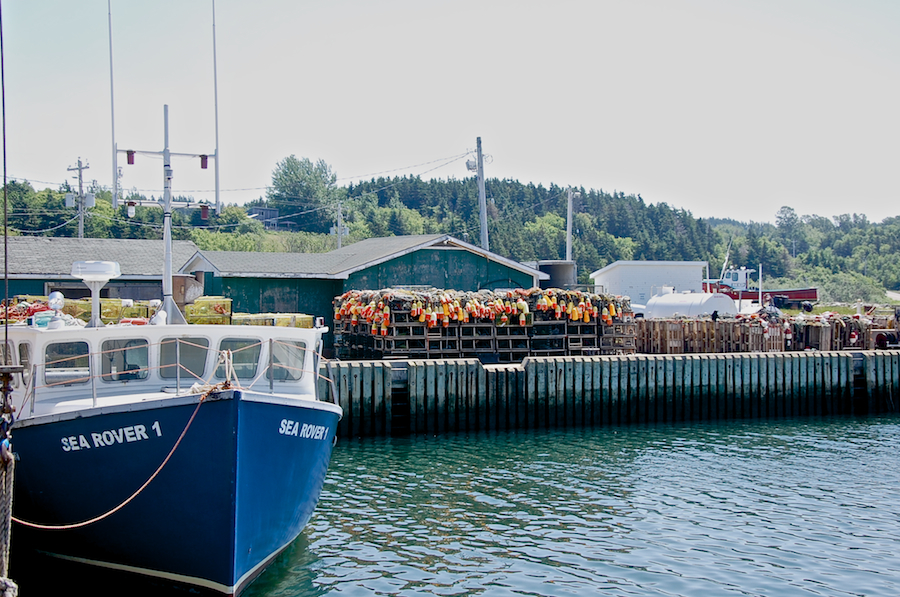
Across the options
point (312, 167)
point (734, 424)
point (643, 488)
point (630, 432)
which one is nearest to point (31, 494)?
point (643, 488)

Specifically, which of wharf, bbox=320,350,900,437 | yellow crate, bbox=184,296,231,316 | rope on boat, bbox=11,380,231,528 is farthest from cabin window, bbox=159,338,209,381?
yellow crate, bbox=184,296,231,316

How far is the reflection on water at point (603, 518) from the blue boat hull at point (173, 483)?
134 centimetres

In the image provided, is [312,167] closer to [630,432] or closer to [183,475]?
[630,432]

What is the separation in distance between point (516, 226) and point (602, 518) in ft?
301

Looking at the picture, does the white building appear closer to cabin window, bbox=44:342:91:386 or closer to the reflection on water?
the reflection on water

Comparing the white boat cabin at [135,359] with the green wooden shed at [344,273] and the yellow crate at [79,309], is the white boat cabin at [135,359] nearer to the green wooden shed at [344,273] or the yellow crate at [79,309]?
the yellow crate at [79,309]

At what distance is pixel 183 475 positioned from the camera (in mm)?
9828

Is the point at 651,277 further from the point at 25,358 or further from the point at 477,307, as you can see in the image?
the point at 25,358

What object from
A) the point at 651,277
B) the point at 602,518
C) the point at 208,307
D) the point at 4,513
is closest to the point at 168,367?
the point at 4,513

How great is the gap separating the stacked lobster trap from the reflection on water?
12.9 feet

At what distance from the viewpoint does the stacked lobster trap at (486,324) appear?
914 inches

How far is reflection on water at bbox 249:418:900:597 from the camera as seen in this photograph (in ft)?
36.7

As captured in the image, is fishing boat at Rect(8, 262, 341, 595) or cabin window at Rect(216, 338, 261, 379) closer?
fishing boat at Rect(8, 262, 341, 595)

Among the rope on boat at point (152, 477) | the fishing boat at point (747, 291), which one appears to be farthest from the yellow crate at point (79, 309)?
the fishing boat at point (747, 291)
